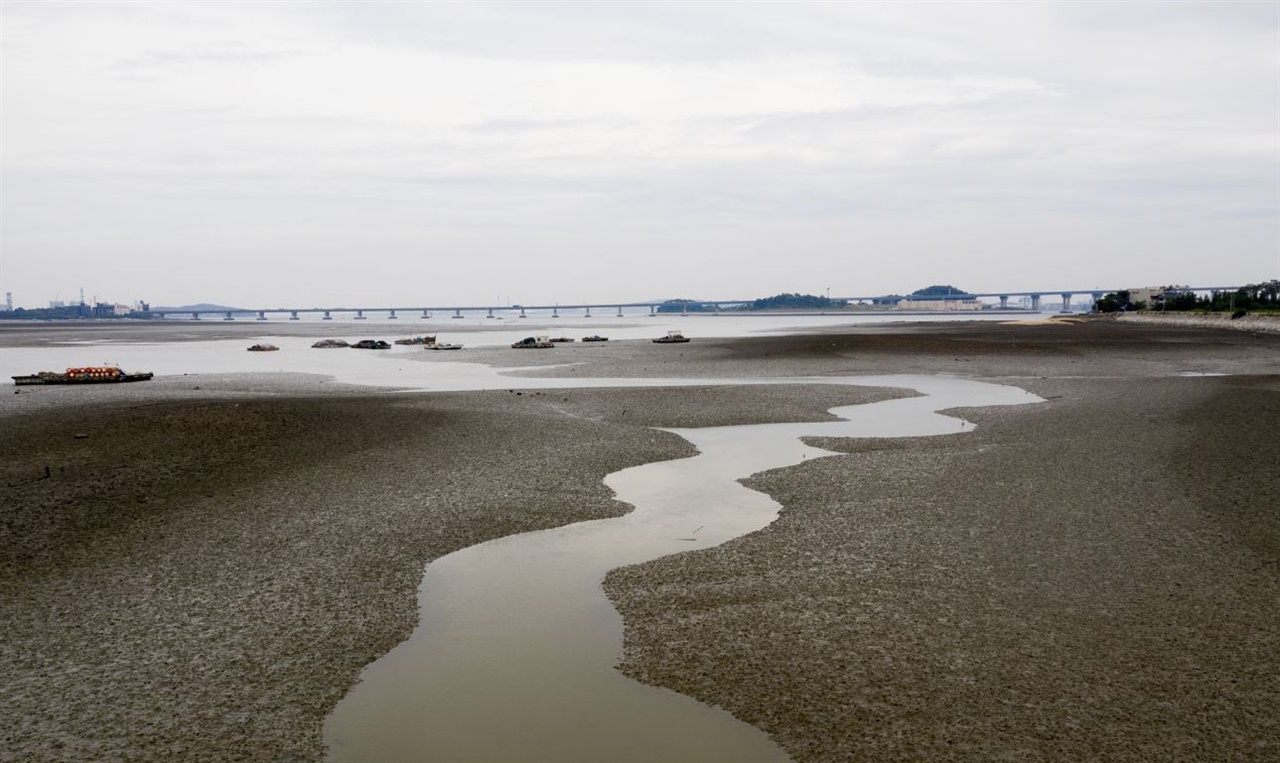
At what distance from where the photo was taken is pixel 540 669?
11.2 metres

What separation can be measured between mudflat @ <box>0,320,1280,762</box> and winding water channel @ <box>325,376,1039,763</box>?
40cm

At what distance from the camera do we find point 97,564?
48.1 feet

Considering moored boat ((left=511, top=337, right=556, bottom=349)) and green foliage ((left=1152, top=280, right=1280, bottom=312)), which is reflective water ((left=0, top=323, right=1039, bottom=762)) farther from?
green foliage ((left=1152, top=280, right=1280, bottom=312))

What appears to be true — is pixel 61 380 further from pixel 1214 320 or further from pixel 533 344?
pixel 1214 320

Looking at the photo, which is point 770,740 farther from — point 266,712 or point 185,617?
point 185,617

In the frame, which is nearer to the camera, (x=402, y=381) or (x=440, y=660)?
(x=440, y=660)

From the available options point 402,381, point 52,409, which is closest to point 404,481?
point 52,409

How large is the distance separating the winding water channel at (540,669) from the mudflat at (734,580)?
15.7 inches

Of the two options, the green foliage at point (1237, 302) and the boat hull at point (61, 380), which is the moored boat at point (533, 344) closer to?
the boat hull at point (61, 380)

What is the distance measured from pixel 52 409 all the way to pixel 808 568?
29.4 m

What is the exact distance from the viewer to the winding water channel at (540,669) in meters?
9.32

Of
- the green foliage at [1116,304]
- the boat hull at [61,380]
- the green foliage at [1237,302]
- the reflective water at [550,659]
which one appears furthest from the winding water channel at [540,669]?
the green foliage at [1116,304]

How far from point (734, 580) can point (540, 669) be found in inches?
159

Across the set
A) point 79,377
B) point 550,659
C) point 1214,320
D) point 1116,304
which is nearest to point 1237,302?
point 1214,320
